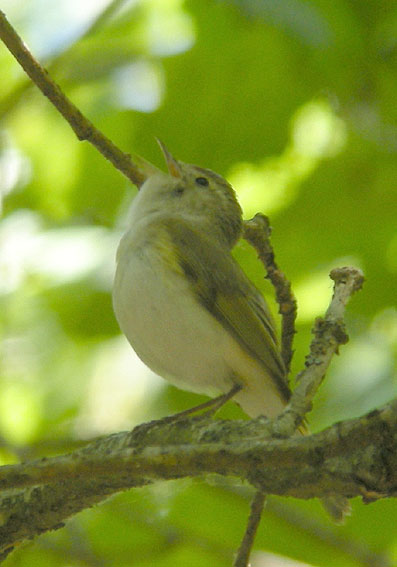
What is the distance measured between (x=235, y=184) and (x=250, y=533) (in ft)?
6.33

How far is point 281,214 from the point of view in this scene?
411cm

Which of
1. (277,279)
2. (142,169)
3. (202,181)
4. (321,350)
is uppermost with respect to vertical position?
(202,181)

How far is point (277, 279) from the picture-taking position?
3521 mm

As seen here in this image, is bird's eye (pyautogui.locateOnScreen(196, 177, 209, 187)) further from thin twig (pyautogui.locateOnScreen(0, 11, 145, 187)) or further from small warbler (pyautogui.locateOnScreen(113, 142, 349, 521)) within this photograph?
thin twig (pyautogui.locateOnScreen(0, 11, 145, 187))

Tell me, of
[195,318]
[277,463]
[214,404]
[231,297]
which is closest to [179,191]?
[231,297]

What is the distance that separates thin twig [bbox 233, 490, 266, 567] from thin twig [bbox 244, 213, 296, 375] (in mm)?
851

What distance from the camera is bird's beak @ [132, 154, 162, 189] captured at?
4.08 meters

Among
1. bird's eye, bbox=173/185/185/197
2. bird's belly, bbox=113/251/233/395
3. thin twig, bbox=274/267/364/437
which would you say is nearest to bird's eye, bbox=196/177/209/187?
bird's eye, bbox=173/185/185/197

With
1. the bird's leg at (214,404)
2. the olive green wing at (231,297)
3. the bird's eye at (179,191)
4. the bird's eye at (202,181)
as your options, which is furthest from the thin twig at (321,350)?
the bird's eye at (179,191)

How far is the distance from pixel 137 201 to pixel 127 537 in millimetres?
1828

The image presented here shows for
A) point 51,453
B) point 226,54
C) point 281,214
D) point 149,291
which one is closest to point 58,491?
point 149,291

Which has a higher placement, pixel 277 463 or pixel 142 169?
pixel 142 169

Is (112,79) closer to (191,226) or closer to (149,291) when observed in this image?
(191,226)

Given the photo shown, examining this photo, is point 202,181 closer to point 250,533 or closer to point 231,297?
point 231,297
